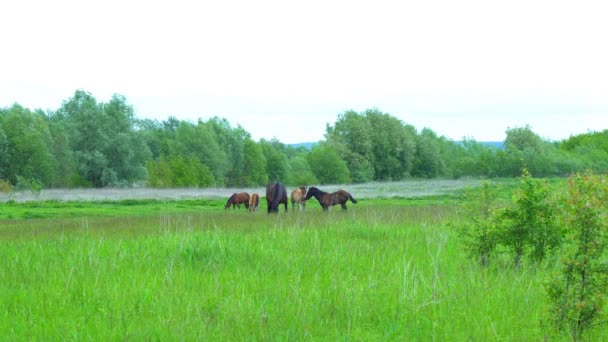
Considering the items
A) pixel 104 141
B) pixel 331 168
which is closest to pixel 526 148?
pixel 331 168

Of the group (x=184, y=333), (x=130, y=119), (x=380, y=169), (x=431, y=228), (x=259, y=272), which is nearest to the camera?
(x=184, y=333)

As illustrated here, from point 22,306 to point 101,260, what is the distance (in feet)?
8.03

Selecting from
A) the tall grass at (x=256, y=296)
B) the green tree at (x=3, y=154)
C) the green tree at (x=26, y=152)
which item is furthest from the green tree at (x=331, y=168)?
the tall grass at (x=256, y=296)

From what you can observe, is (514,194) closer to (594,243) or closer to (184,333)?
(594,243)

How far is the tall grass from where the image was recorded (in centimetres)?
543

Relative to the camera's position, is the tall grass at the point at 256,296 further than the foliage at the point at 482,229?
No

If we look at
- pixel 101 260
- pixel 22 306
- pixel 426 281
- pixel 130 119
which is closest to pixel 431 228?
pixel 426 281

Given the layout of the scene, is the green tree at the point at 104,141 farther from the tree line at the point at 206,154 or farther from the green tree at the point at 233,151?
the green tree at the point at 233,151

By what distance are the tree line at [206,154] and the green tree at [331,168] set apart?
0.48 ft

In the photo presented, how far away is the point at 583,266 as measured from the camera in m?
5.52

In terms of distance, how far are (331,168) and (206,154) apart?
59.6 feet

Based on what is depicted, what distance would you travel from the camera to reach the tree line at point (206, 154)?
61.1m

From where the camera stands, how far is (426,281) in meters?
7.43

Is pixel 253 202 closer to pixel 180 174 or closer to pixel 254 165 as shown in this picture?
pixel 180 174
